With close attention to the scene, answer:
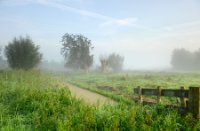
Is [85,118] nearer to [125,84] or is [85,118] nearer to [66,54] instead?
[125,84]

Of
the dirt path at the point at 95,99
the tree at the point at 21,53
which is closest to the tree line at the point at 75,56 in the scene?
the tree at the point at 21,53

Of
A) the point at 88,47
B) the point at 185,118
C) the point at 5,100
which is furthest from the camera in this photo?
the point at 88,47

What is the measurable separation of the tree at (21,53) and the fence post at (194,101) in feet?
111

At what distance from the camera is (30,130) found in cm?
929

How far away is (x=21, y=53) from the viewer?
39.8m

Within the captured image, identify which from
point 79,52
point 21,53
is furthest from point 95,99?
point 79,52

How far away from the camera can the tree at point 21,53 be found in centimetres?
3981

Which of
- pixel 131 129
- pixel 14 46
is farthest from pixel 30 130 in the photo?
pixel 14 46

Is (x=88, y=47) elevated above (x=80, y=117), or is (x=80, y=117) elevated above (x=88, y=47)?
(x=88, y=47)

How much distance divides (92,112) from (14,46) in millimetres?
33176

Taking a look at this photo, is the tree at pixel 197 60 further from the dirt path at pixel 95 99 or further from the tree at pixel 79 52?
the dirt path at pixel 95 99

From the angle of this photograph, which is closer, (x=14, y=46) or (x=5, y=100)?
(x=5, y=100)

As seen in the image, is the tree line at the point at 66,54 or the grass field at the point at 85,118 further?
the tree line at the point at 66,54

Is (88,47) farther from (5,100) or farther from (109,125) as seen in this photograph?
(109,125)
